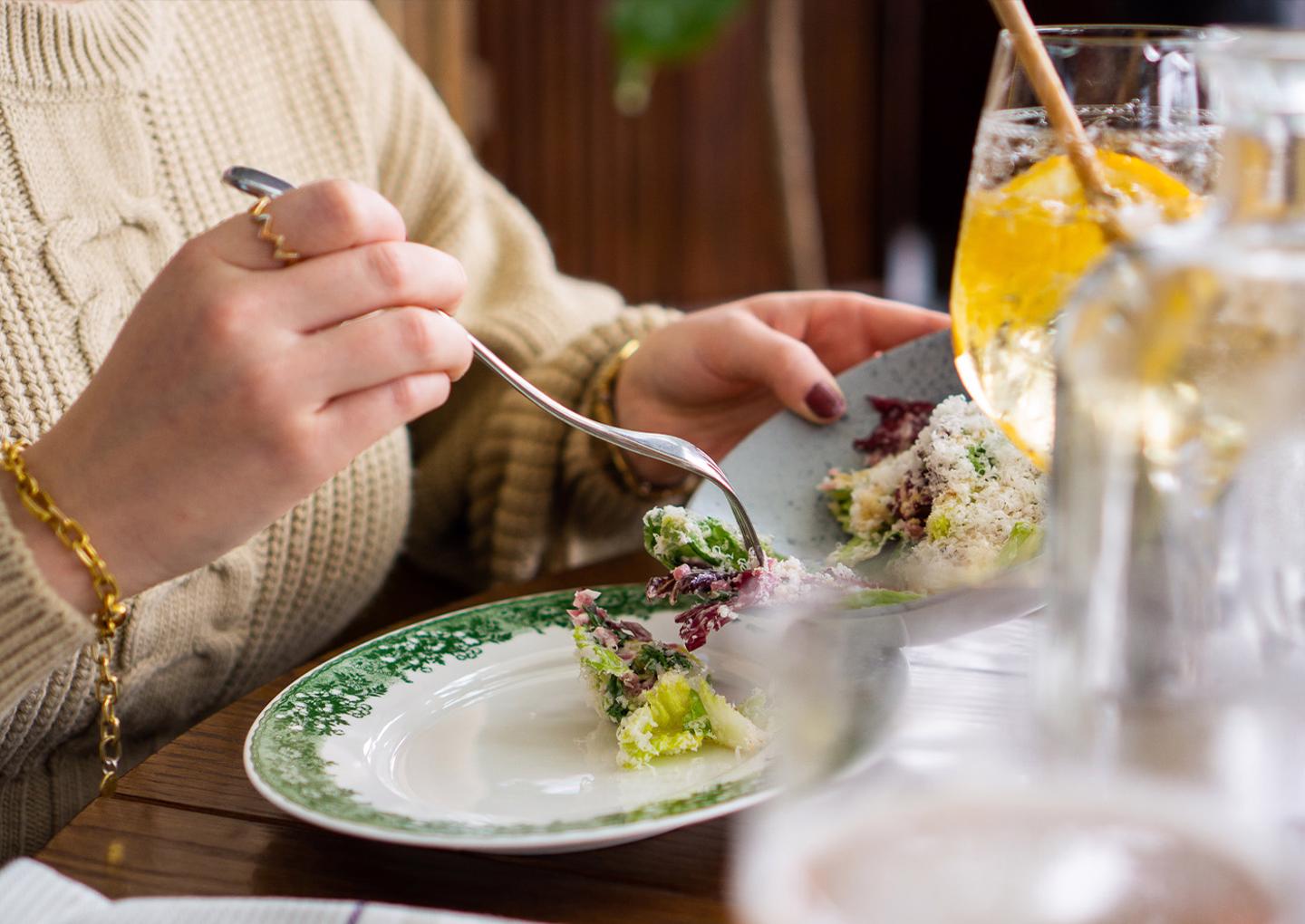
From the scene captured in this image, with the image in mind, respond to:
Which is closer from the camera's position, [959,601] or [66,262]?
[959,601]

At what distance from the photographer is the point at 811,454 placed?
792 mm

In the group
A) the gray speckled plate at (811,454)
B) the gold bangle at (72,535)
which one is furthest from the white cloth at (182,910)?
the gray speckled plate at (811,454)

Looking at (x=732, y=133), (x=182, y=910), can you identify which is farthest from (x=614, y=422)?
(x=732, y=133)

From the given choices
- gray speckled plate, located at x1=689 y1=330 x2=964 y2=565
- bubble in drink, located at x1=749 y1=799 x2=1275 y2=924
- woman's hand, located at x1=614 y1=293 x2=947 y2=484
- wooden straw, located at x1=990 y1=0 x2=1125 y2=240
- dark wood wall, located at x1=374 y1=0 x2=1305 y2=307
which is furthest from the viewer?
dark wood wall, located at x1=374 y1=0 x2=1305 y2=307

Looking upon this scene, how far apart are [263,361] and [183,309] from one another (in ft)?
0.15

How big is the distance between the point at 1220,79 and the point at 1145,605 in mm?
160

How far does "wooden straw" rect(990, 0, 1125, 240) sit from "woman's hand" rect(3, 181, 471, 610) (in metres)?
0.28

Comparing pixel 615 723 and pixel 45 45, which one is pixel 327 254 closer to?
pixel 615 723

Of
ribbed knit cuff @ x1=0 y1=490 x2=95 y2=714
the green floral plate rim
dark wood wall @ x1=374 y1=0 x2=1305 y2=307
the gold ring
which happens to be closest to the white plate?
the green floral plate rim

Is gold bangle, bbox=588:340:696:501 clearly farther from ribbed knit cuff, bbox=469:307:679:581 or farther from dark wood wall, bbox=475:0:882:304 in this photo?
dark wood wall, bbox=475:0:882:304

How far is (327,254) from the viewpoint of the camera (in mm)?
546

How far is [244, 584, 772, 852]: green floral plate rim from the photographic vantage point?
1.45 feet

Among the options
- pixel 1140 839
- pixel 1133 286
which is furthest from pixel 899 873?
pixel 1133 286

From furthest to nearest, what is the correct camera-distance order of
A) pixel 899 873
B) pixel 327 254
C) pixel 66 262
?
pixel 66 262 → pixel 327 254 → pixel 899 873
